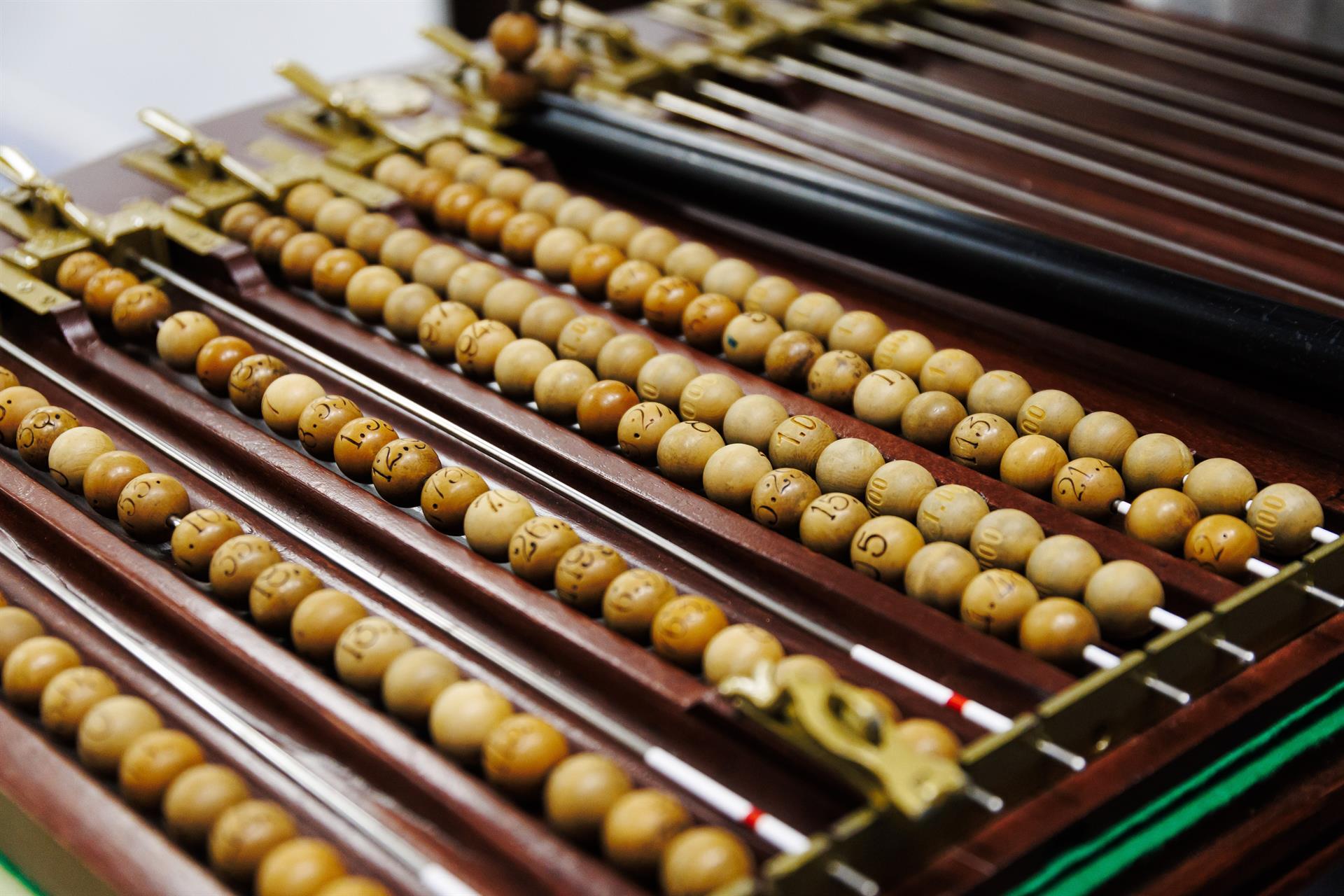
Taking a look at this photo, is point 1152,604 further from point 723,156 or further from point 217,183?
point 217,183

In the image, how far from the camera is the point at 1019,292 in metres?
1.65

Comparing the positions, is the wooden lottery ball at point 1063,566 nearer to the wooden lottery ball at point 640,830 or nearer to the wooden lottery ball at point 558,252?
the wooden lottery ball at point 640,830

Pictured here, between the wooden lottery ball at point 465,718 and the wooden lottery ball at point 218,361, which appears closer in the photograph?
the wooden lottery ball at point 465,718

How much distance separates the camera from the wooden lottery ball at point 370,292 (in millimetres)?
1700

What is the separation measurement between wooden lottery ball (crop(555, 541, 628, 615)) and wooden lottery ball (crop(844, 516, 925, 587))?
23 cm

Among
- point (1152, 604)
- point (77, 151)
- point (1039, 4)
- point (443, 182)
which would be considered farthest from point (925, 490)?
point (77, 151)

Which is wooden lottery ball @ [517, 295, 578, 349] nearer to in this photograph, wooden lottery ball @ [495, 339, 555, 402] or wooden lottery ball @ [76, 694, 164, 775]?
wooden lottery ball @ [495, 339, 555, 402]

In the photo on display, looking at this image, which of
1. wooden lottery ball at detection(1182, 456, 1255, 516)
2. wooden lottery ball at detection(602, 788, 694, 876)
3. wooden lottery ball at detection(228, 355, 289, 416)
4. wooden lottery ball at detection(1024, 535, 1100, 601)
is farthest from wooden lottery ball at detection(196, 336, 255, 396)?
wooden lottery ball at detection(1182, 456, 1255, 516)

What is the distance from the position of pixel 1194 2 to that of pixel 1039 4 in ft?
0.95

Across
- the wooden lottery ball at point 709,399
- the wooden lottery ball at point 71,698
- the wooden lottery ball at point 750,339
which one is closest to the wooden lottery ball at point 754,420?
the wooden lottery ball at point 709,399

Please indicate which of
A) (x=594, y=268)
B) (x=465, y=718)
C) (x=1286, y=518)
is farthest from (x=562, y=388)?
(x=1286, y=518)

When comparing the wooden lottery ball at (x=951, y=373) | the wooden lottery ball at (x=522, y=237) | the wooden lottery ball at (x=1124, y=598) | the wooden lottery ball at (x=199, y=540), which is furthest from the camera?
the wooden lottery ball at (x=522, y=237)

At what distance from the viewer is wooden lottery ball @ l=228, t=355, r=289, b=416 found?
1.53m

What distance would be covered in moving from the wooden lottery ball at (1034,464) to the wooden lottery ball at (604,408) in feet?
1.33
